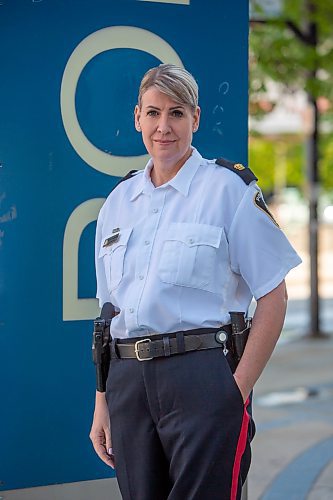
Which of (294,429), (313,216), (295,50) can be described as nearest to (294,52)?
(295,50)

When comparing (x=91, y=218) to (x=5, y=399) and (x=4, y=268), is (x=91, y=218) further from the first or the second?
(x=5, y=399)

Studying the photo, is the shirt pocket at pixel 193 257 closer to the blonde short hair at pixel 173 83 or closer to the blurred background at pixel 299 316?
the blonde short hair at pixel 173 83

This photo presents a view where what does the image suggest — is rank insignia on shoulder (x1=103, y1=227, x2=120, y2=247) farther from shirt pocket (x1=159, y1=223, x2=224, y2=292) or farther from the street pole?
the street pole

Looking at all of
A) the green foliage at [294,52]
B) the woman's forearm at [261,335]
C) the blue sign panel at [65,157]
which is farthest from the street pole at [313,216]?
the woman's forearm at [261,335]

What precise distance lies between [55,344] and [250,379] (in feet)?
3.62

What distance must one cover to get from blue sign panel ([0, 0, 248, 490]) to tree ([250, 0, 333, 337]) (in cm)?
560

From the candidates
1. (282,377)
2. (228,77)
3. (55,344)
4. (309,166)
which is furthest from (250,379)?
(309,166)

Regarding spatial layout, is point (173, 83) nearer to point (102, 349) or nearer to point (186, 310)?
point (186, 310)

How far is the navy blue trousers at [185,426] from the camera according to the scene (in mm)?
2391

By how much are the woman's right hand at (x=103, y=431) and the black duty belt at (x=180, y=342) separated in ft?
0.98

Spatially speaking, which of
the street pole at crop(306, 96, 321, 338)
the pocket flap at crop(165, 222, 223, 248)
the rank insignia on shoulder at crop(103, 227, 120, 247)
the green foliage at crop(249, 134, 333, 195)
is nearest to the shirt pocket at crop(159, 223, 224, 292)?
the pocket flap at crop(165, 222, 223, 248)

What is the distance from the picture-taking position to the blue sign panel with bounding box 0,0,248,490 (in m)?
3.27

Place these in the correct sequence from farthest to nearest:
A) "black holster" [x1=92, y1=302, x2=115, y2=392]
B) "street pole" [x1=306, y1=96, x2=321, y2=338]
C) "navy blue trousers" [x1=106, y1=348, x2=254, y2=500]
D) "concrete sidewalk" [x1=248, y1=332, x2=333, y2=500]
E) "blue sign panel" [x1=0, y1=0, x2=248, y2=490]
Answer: "street pole" [x1=306, y1=96, x2=321, y2=338] → "concrete sidewalk" [x1=248, y1=332, x2=333, y2=500] → "blue sign panel" [x1=0, y1=0, x2=248, y2=490] → "black holster" [x1=92, y1=302, x2=115, y2=392] → "navy blue trousers" [x1=106, y1=348, x2=254, y2=500]

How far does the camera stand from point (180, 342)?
2412 millimetres
